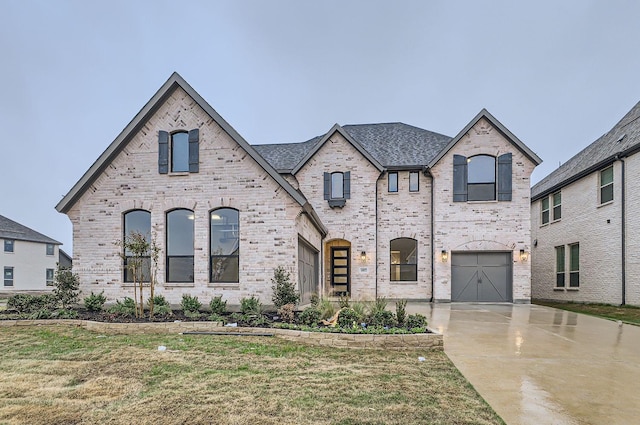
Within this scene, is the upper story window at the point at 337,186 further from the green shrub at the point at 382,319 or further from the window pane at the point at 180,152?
the green shrub at the point at 382,319

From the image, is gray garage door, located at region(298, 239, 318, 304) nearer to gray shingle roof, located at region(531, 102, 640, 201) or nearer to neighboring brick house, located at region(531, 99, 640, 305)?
neighboring brick house, located at region(531, 99, 640, 305)

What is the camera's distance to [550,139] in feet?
433

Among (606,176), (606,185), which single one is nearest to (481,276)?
(606,185)

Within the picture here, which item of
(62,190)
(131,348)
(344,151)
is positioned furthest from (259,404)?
(62,190)

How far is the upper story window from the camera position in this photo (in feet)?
56.1

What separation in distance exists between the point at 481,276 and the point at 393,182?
6043 mm

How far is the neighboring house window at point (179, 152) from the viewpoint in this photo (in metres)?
11.4

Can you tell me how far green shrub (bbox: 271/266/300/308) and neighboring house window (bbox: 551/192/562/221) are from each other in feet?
53.6

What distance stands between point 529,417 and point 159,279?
10352mm

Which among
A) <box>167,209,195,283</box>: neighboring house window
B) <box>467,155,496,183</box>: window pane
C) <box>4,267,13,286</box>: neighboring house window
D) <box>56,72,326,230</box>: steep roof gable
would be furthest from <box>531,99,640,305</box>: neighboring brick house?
<box>4,267,13,286</box>: neighboring house window

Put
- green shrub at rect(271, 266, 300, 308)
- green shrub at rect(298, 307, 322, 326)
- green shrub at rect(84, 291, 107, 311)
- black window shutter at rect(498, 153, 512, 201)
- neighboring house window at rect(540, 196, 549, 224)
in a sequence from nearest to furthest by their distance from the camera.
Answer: green shrub at rect(298, 307, 322, 326)
green shrub at rect(271, 266, 300, 308)
green shrub at rect(84, 291, 107, 311)
black window shutter at rect(498, 153, 512, 201)
neighboring house window at rect(540, 196, 549, 224)

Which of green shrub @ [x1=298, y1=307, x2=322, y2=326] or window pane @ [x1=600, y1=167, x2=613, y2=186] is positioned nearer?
green shrub @ [x1=298, y1=307, x2=322, y2=326]

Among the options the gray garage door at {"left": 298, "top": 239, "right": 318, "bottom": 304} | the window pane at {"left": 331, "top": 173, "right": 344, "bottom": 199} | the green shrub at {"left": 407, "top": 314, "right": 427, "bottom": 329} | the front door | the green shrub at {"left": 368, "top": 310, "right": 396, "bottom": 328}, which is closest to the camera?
the green shrub at {"left": 407, "top": 314, "right": 427, "bottom": 329}

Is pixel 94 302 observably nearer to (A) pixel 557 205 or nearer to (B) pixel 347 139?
(B) pixel 347 139
